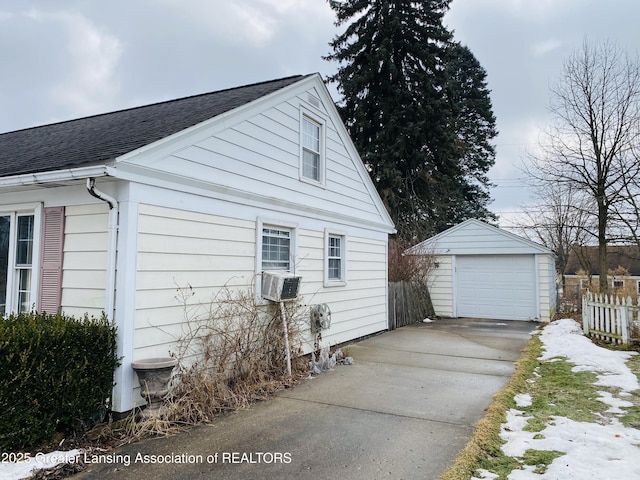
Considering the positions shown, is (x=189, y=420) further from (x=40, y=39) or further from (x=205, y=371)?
(x=40, y=39)

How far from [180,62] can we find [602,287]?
54.5 feet

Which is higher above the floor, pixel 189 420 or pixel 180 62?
pixel 180 62

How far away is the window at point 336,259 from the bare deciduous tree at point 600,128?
8.45 m

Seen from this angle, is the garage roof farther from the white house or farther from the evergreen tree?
the white house

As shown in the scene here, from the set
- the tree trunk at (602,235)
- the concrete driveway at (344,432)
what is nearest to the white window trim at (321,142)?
the concrete driveway at (344,432)

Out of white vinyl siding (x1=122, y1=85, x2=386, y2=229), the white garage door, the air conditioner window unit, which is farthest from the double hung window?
the white garage door

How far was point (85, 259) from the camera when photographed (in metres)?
4.83

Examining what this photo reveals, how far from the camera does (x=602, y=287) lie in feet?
41.3

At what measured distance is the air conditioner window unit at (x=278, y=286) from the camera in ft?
21.3

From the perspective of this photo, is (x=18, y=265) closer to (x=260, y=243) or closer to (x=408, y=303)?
(x=260, y=243)

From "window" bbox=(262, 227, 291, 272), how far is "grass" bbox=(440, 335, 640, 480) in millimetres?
3972

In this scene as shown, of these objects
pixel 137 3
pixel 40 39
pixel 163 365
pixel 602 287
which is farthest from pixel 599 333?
pixel 40 39

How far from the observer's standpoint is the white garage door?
14000mm

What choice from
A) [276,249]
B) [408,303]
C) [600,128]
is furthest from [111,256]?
[600,128]
